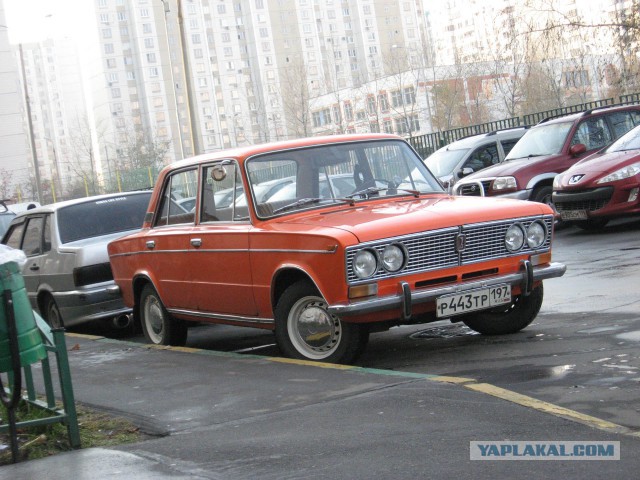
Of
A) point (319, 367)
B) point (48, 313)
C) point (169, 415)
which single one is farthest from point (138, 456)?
point (48, 313)

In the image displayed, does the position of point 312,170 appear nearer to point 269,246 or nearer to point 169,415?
point 269,246

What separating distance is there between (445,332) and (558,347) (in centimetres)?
166

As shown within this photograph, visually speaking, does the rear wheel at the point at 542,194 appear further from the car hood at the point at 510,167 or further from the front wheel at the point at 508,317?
the front wheel at the point at 508,317

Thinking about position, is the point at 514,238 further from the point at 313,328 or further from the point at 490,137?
the point at 490,137

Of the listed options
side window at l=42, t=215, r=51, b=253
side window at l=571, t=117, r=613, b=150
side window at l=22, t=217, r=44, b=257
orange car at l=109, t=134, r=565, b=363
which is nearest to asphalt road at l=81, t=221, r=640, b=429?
orange car at l=109, t=134, r=565, b=363

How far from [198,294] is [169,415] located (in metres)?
2.90

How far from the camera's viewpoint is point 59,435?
19.2 ft

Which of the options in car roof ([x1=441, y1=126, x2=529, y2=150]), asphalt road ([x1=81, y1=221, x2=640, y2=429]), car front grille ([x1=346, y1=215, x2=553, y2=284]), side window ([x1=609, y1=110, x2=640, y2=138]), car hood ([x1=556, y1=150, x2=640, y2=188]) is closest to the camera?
asphalt road ([x1=81, y1=221, x2=640, y2=429])

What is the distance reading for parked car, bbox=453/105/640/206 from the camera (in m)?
18.1

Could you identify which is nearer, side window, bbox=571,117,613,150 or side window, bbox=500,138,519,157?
side window, bbox=571,117,613,150

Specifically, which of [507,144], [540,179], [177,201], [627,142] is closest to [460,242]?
[177,201]

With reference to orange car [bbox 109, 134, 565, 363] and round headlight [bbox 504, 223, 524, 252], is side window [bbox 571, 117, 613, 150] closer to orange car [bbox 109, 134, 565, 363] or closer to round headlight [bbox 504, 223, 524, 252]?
orange car [bbox 109, 134, 565, 363]

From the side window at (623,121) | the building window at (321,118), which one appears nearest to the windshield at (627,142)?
the side window at (623,121)

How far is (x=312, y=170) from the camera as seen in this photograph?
28.5ft
